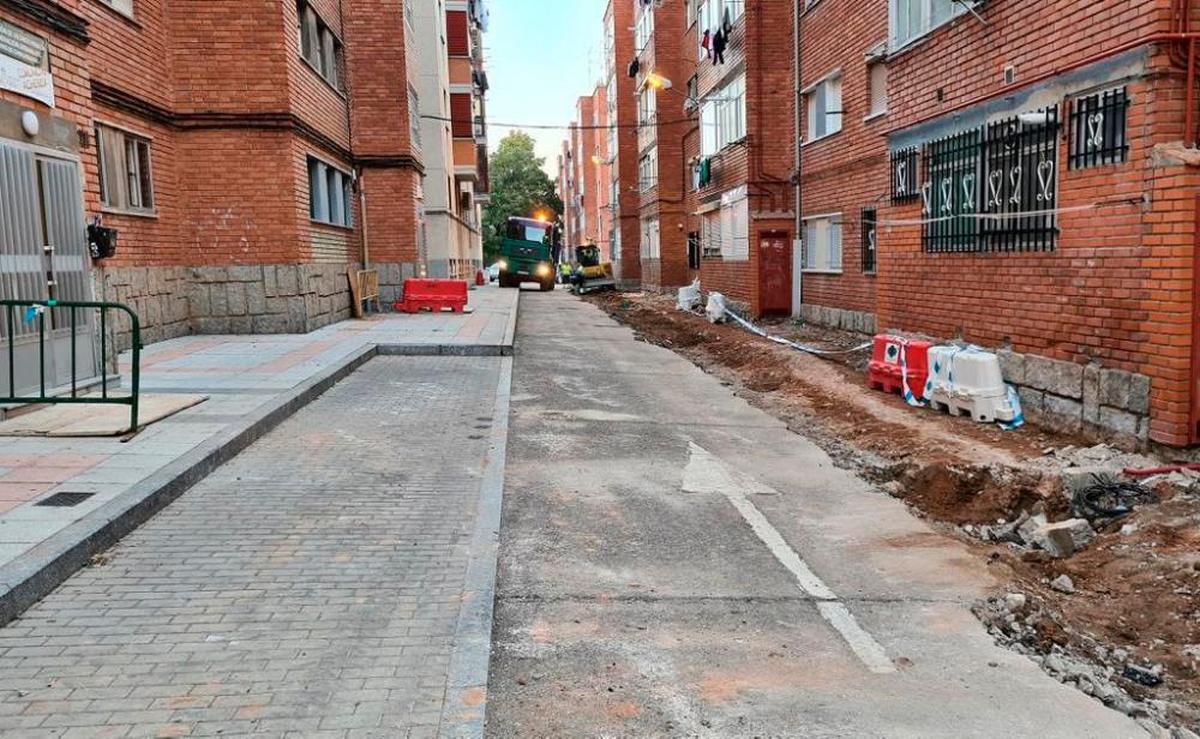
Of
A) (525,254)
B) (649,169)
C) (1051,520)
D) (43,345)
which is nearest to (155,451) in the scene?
(43,345)

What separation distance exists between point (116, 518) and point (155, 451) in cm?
165

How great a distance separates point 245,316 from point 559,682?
42.6 feet

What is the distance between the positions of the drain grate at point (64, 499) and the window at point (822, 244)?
50.2 feet

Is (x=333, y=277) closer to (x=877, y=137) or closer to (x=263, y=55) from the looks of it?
(x=263, y=55)

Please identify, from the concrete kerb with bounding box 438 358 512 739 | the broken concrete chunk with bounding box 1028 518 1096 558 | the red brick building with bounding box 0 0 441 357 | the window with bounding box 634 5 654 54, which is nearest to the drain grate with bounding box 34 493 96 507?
the concrete kerb with bounding box 438 358 512 739

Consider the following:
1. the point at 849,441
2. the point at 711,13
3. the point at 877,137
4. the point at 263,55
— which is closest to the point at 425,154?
the point at 711,13

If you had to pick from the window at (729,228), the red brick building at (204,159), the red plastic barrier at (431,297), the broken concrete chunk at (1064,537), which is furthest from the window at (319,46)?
the broken concrete chunk at (1064,537)

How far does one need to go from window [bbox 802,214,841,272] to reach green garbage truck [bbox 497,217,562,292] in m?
25.0

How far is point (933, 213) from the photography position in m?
10.8

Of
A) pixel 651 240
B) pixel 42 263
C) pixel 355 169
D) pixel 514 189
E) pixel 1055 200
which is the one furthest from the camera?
pixel 514 189

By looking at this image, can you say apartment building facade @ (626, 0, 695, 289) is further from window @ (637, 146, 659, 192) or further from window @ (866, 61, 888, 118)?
window @ (866, 61, 888, 118)

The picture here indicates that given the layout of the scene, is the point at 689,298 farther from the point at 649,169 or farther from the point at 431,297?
the point at 649,169

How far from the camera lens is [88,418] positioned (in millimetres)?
7578

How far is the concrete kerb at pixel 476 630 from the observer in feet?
10.5
